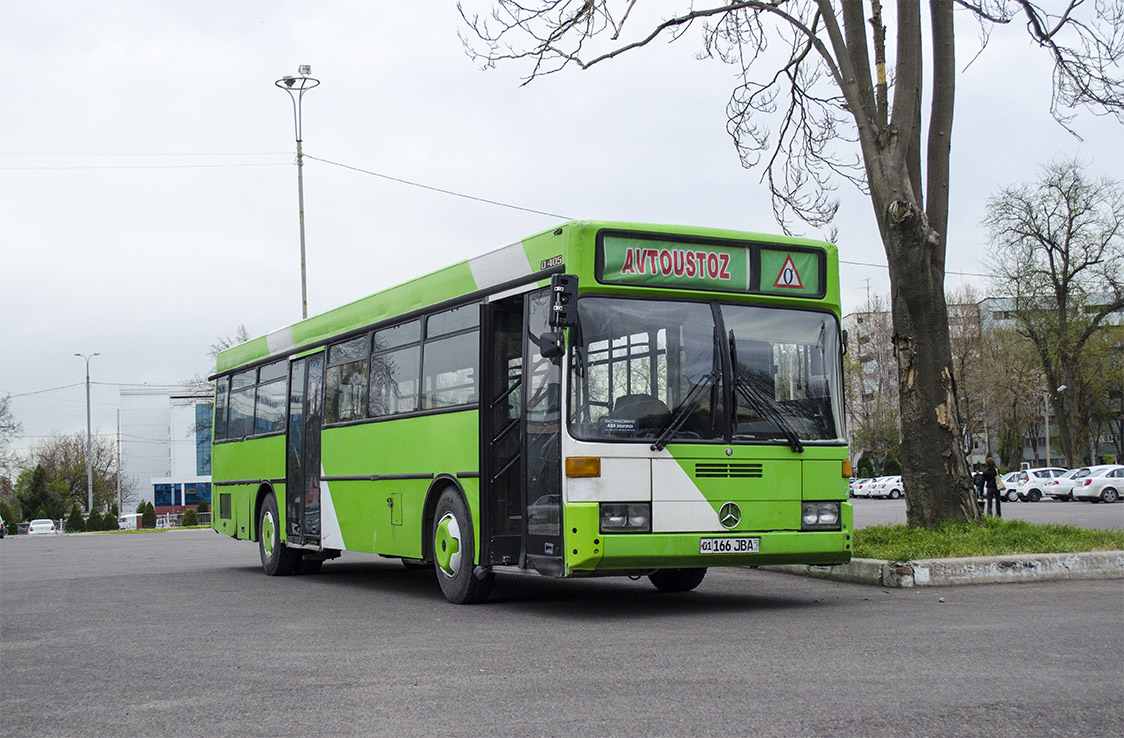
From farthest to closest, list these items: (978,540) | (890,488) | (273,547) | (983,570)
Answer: (890,488), (273,547), (978,540), (983,570)

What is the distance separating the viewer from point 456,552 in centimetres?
1149

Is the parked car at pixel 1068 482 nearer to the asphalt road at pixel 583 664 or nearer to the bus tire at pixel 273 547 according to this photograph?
the asphalt road at pixel 583 664

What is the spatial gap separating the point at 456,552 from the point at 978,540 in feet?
18.9

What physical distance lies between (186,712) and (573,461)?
417 centimetres

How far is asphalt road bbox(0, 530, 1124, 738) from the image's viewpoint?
5738 millimetres

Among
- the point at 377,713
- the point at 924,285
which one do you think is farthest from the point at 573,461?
the point at 924,285

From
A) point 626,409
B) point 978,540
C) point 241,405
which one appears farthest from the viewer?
point 241,405

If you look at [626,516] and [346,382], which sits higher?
[346,382]

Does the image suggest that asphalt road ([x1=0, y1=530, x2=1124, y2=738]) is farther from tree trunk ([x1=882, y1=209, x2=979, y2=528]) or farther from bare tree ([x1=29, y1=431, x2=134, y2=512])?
bare tree ([x1=29, y1=431, x2=134, y2=512])

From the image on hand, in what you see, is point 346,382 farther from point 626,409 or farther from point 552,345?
point 626,409

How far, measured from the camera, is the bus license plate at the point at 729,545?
10.1 meters

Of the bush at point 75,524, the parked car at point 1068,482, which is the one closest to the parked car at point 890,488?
the parked car at point 1068,482

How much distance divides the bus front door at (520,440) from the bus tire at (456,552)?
38 centimetres

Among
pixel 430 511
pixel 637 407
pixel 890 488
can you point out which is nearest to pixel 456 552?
pixel 430 511
